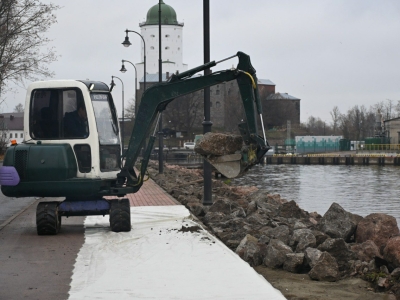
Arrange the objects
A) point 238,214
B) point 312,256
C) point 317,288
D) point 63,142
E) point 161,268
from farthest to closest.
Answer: point 238,214 → point 63,142 → point 312,256 → point 161,268 → point 317,288

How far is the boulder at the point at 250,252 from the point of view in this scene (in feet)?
36.6

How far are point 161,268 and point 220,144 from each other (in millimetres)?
2912

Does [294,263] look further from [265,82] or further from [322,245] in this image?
[265,82]

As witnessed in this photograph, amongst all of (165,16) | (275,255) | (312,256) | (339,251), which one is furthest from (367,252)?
(165,16)

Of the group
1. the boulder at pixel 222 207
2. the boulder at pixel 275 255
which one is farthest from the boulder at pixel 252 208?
the boulder at pixel 275 255

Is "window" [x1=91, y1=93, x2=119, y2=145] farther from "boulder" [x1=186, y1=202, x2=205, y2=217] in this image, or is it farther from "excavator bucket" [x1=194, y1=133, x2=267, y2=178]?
"boulder" [x1=186, y1=202, x2=205, y2=217]

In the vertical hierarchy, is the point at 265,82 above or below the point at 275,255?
above

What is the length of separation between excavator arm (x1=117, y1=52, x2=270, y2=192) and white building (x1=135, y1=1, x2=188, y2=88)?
4882 inches

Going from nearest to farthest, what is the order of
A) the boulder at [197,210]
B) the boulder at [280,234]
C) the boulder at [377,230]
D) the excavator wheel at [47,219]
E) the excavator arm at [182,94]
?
the boulder at [280,234]
the excavator arm at [182,94]
the boulder at [377,230]
the excavator wheel at [47,219]
the boulder at [197,210]

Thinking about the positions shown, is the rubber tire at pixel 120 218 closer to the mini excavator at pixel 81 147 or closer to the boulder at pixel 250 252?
the mini excavator at pixel 81 147

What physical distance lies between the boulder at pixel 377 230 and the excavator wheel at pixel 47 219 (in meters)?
5.87

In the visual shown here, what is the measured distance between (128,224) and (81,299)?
5.57 m

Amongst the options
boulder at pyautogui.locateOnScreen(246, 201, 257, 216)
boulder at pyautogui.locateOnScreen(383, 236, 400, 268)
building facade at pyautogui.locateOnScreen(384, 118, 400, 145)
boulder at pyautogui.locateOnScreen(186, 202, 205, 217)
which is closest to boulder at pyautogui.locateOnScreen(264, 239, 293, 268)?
boulder at pyautogui.locateOnScreen(383, 236, 400, 268)

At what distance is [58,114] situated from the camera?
1413cm
